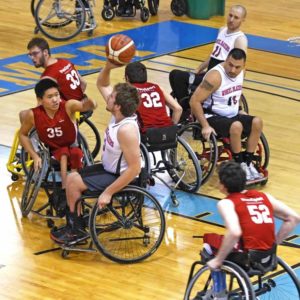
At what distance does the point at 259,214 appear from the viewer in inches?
195

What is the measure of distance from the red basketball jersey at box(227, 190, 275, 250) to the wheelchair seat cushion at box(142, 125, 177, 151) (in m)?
2.02

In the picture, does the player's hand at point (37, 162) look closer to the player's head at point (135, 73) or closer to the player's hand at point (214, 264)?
the player's head at point (135, 73)

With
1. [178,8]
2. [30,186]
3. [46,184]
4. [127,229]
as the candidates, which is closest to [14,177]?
[30,186]

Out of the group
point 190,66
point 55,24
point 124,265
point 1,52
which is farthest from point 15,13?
point 124,265

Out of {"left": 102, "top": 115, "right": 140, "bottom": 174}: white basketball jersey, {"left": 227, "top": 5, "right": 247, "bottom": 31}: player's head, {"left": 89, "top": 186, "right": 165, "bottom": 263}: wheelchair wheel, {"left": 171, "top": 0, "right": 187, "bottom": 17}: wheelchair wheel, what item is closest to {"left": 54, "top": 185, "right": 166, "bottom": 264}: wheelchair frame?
{"left": 89, "top": 186, "right": 165, "bottom": 263}: wheelchair wheel

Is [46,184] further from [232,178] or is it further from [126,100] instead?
[232,178]

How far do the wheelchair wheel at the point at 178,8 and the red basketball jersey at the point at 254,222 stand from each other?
9406 millimetres

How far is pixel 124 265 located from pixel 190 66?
17.6 feet

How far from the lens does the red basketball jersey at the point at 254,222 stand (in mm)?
4932

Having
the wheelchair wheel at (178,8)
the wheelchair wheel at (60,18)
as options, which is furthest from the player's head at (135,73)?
the wheelchair wheel at (178,8)

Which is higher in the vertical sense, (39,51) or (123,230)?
(39,51)

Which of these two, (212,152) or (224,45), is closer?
(212,152)

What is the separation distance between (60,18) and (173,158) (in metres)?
5.61

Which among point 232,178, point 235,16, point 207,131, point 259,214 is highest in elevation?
point 232,178
